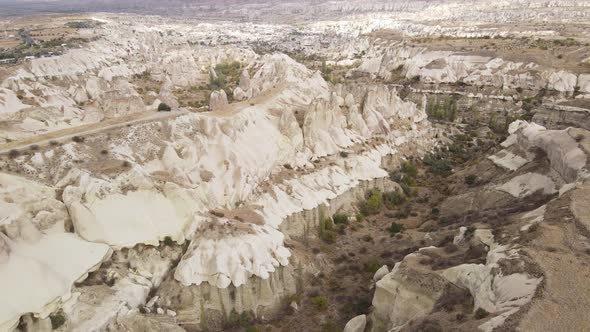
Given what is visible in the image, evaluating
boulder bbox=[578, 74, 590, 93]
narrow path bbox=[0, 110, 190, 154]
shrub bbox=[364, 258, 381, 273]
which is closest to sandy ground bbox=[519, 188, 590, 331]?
shrub bbox=[364, 258, 381, 273]

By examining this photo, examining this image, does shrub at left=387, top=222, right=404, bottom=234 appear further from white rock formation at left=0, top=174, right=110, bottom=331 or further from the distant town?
the distant town

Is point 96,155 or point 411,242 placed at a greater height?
point 96,155

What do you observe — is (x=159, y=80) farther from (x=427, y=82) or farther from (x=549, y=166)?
(x=549, y=166)

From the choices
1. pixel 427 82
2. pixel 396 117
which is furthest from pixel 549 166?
pixel 427 82

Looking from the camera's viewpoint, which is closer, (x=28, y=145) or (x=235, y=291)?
(x=235, y=291)

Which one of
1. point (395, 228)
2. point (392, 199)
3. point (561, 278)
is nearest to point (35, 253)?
point (561, 278)
